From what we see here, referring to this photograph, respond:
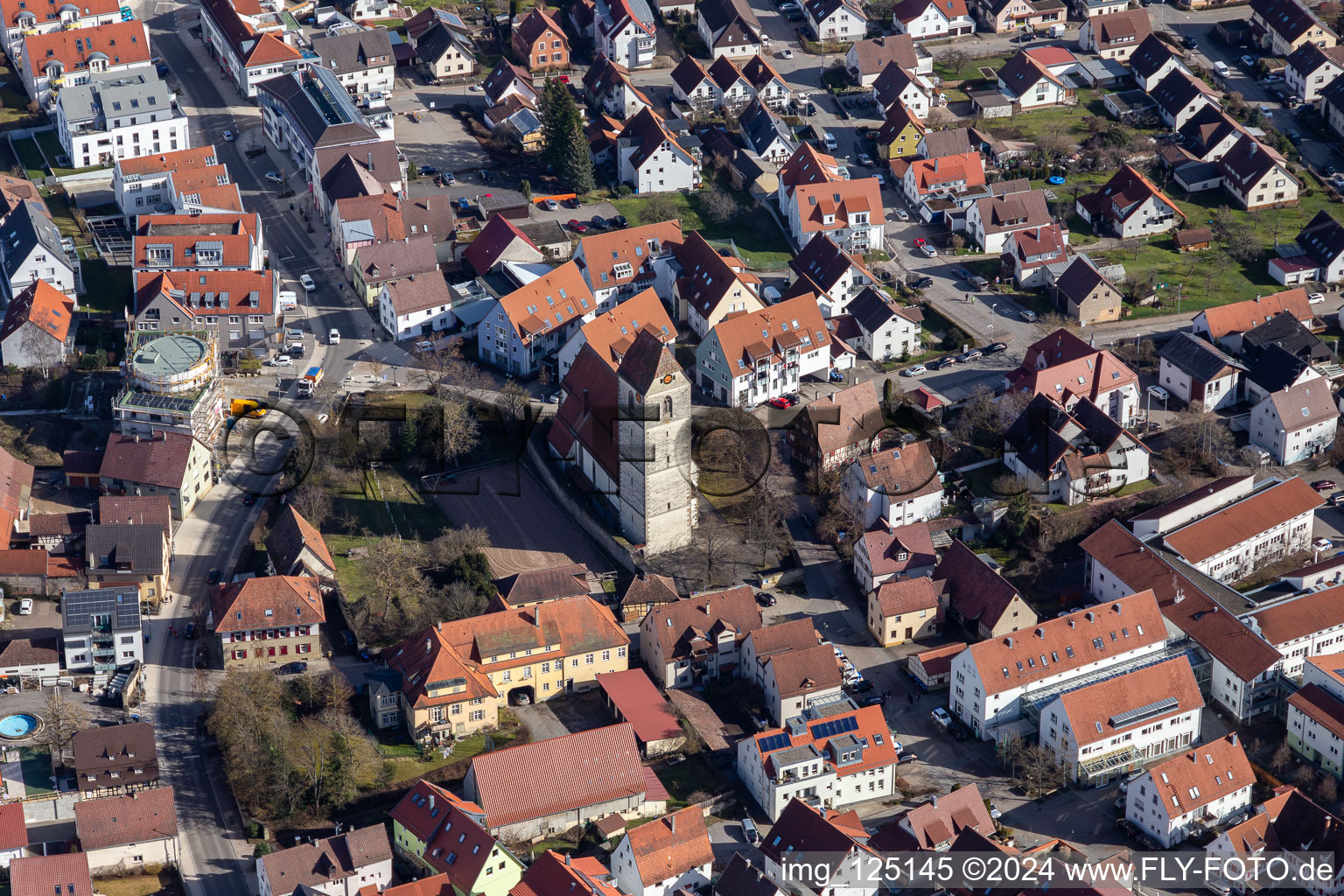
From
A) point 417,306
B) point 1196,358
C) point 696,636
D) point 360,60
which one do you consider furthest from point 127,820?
point 360,60

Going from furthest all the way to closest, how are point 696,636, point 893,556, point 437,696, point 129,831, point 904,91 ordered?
point 904,91 → point 893,556 → point 696,636 → point 437,696 → point 129,831

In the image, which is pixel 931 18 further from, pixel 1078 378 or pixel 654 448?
pixel 654 448

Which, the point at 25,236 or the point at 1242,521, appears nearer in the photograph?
the point at 1242,521

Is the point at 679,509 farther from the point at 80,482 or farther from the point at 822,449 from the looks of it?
the point at 80,482

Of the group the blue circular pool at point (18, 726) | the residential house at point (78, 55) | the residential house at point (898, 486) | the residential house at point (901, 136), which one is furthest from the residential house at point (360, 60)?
the blue circular pool at point (18, 726)

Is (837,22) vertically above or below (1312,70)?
below

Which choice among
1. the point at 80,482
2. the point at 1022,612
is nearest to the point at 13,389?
the point at 80,482

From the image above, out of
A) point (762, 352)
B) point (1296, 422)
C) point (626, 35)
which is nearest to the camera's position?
point (1296, 422)
